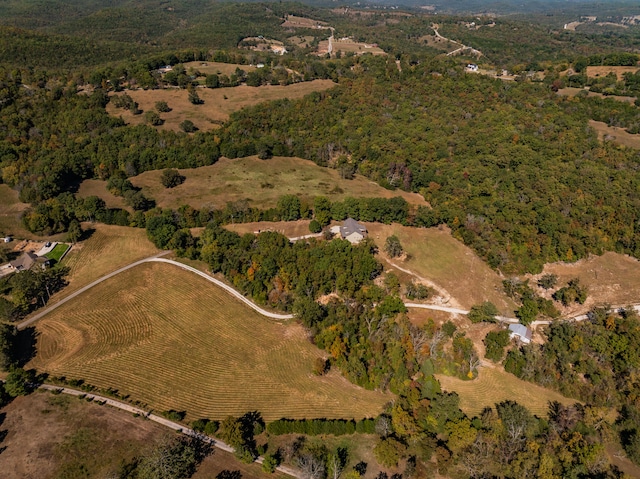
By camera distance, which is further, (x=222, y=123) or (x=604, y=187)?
(x=222, y=123)

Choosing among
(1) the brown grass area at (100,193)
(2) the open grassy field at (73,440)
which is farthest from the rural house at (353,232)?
(1) the brown grass area at (100,193)

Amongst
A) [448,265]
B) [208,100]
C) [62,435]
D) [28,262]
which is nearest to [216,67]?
[208,100]

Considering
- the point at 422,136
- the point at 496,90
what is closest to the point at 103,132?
the point at 422,136

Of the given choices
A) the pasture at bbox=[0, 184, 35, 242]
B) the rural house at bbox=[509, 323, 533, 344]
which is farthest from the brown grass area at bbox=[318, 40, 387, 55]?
the rural house at bbox=[509, 323, 533, 344]

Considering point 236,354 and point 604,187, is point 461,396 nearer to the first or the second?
point 236,354

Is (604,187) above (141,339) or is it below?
above

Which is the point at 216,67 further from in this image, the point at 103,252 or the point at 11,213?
the point at 103,252
